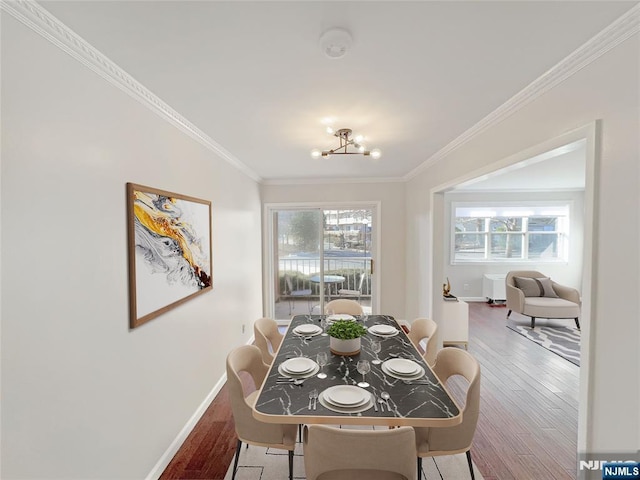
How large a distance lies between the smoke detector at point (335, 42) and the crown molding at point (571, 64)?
110 centimetres

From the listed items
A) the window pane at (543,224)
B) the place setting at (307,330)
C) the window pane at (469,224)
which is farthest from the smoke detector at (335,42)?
the window pane at (543,224)

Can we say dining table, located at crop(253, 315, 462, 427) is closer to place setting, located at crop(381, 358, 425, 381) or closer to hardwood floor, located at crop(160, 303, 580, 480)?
place setting, located at crop(381, 358, 425, 381)

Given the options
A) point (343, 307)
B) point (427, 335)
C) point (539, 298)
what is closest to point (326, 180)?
point (343, 307)

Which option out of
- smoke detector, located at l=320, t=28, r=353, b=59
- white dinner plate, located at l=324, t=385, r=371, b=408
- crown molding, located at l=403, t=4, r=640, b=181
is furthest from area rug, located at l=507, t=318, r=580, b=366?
smoke detector, located at l=320, t=28, r=353, b=59

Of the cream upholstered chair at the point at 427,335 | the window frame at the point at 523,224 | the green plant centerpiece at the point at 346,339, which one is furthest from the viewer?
the window frame at the point at 523,224

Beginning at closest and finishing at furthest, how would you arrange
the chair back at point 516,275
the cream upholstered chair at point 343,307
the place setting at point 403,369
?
the place setting at point 403,369
the cream upholstered chair at point 343,307
the chair back at point 516,275

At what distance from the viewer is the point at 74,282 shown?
4.27ft

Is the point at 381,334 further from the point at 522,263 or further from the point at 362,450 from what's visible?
the point at 522,263

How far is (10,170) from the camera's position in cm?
103

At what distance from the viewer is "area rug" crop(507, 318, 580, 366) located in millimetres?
3871

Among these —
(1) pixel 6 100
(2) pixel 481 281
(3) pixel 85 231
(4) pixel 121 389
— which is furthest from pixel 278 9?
(2) pixel 481 281

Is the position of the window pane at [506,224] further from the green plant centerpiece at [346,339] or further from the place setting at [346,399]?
the place setting at [346,399]

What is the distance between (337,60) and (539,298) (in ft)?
18.2

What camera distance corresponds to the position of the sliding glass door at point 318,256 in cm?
498
